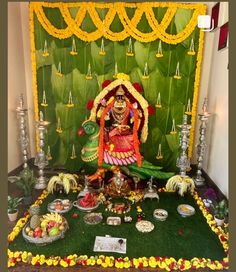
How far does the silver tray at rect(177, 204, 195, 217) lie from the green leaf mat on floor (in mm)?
52

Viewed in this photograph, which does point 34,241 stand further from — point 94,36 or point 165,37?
point 165,37

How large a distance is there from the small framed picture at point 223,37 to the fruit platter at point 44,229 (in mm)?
3208

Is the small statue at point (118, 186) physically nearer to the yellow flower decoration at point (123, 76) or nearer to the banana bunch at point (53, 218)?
the banana bunch at point (53, 218)

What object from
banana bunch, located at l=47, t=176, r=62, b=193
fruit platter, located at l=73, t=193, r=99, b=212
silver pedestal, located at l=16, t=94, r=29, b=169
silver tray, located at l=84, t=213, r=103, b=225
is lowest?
silver tray, located at l=84, t=213, r=103, b=225

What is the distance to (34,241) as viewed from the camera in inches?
105

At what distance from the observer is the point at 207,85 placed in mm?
4449

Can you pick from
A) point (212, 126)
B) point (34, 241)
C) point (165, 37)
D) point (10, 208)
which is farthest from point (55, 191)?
point (165, 37)

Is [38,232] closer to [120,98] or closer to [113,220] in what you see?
[113,220]

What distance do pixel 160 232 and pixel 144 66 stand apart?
257 cm

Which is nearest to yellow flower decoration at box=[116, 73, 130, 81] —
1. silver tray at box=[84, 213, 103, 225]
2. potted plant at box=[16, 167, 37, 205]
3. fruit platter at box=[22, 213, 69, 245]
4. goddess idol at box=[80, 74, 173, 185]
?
goddess idol at box=[80, 74, 173, 185]

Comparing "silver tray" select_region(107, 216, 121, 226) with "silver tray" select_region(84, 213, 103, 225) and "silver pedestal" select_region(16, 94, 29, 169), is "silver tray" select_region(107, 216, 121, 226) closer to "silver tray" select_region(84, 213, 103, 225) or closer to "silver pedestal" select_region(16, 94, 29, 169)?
"silver tray" select_region(84, 213, 103, 225)

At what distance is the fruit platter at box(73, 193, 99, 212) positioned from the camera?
334 cm

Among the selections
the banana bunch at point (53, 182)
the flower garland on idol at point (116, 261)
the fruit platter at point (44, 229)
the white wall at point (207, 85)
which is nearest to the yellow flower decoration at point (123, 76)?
the white wall at point (207, 85)

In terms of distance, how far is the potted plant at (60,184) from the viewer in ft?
12.2
